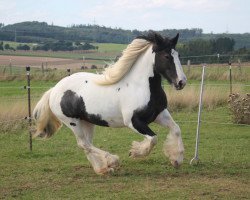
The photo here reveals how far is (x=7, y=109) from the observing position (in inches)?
525

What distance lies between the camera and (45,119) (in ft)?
27.7

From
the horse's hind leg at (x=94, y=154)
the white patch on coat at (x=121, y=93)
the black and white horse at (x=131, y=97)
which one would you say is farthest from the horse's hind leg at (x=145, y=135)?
the horse's hind leg at (x=94, y=154)

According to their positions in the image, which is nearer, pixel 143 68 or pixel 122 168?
pixel 143 68

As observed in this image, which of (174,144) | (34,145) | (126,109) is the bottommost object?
(34,145)

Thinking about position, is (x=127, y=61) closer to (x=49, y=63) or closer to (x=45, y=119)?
(x=45, y=119)

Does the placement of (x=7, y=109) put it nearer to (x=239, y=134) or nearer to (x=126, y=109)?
(x=239, y=134)

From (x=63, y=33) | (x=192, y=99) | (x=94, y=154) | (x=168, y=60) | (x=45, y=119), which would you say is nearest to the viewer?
(x=168, y=60)

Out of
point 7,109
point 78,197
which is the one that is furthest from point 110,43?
point 78,197

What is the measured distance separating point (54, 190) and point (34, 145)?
4409 millimetres

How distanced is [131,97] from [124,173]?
1.25 meters

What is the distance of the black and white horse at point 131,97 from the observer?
7048 millimetres

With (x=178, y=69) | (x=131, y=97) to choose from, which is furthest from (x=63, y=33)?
(x=178, y=69)

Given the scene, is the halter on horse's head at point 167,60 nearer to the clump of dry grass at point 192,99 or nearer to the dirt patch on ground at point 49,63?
the clump of dry grass at point 192,99

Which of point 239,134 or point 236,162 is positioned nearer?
point 236,162
